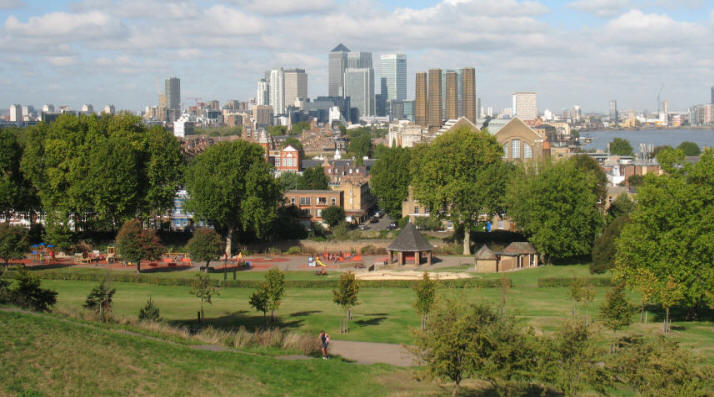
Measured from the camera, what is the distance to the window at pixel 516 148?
7631cm

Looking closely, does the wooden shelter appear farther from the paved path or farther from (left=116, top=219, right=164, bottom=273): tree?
the paved path

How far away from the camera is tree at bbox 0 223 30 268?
4656cm

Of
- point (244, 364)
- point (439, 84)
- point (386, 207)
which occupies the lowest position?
point (244, 364)


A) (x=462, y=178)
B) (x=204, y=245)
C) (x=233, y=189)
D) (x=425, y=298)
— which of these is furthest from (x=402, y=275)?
(x=425, y=298)

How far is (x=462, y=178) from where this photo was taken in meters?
59.2

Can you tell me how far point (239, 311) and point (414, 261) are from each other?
20537 mm

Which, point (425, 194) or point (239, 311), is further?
point (425, 194)

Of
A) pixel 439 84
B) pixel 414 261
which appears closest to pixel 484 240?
pixel 414 261

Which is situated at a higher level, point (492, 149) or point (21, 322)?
point (492, 149)

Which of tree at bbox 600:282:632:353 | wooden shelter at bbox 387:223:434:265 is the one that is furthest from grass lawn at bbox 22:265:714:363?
wooden shelter at bbox 387:223:434:265

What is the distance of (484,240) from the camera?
61.6 meters

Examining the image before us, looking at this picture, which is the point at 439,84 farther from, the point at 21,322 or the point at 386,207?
the point at 21,322

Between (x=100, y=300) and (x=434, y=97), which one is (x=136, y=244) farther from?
(x=434, y=97)

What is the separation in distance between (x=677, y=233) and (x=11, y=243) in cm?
3872
